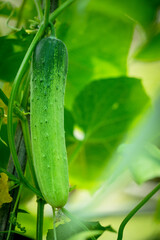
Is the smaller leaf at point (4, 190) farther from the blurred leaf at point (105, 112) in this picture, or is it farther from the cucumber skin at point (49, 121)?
the blurred leaf at point (105, 112)

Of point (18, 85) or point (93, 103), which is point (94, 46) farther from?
point (18, 85)

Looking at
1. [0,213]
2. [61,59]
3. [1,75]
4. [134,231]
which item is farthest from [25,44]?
[134,231]

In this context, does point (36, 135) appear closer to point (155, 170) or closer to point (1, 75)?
point (155, 170)

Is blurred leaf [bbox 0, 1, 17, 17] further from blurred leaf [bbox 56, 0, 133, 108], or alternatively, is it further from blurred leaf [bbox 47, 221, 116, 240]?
blurred leaf [bbox 47, 221, 116, 240]

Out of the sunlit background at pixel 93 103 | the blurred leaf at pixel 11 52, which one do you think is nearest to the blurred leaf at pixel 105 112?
the sunlit background at pixel 93 103

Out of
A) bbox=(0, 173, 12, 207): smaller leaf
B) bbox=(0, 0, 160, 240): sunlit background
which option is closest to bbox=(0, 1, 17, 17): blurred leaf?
bbox=(0, 0, 160, 240): sunlit background
